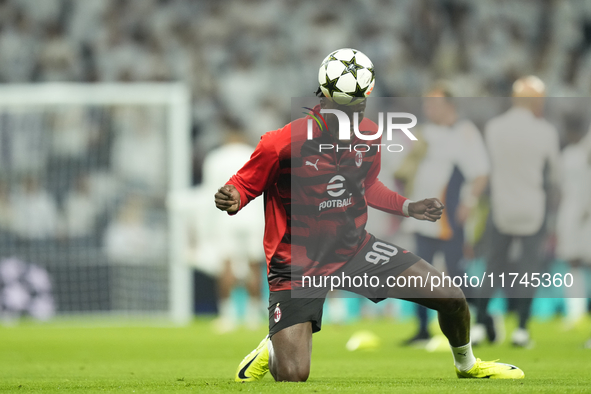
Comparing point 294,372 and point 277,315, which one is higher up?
point 277,315

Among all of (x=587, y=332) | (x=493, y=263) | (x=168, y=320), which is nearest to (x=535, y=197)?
(x=493, y=263)

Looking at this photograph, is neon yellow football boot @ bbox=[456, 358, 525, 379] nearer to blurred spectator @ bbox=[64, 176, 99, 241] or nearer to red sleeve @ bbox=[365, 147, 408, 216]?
red sleeve @ bbox=[365, 147, 408, 216]

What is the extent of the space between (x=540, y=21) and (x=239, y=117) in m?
5.60

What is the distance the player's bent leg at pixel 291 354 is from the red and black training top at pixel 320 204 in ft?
0.94

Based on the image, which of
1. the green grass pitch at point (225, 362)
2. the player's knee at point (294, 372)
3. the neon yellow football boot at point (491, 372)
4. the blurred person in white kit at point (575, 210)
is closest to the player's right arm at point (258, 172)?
the player's knee at point (294, 372)

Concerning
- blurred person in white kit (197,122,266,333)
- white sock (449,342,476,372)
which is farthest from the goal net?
white sock (449,342,476,372)

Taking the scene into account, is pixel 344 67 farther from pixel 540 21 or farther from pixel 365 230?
pixel 540 21

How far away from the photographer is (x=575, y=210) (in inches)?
378

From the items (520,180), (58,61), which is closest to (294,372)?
(520,180)

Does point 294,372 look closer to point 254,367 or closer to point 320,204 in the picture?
point 254,367

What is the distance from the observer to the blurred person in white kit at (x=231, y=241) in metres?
10.7

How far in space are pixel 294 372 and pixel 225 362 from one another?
193cm

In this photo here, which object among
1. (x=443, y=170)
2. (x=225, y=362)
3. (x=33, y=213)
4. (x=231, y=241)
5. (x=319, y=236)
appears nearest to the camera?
(x=319, y=236)

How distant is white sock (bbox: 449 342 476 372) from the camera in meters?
4.93
